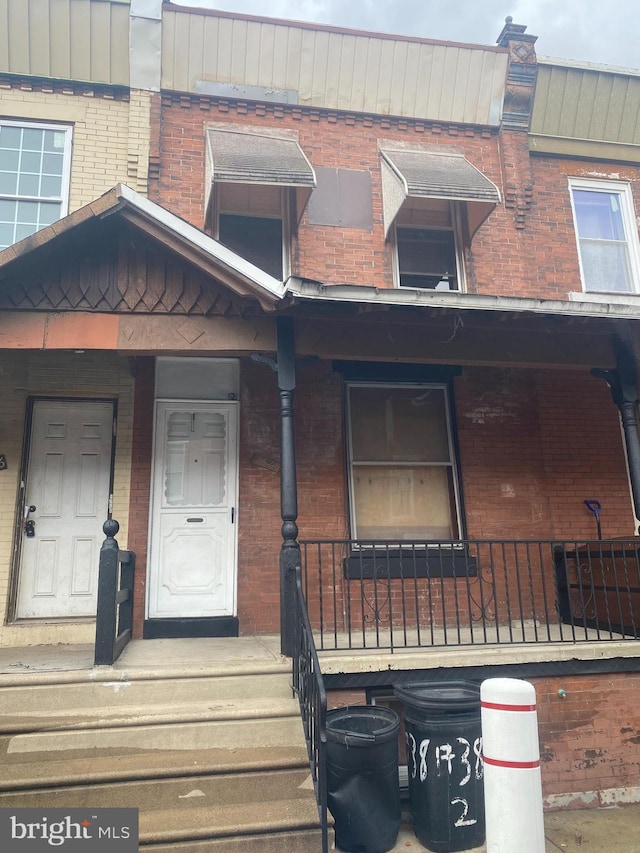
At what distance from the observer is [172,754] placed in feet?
12.5

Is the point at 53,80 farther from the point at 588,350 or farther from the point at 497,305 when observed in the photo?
the point at 588,350

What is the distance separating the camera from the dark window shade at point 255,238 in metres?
6.94

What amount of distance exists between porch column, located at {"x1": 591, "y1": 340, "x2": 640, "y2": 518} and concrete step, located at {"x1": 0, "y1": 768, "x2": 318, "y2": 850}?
408 cm

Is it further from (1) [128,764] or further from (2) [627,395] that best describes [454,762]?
(2) [627,395]

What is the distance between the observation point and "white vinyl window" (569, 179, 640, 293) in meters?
7.76

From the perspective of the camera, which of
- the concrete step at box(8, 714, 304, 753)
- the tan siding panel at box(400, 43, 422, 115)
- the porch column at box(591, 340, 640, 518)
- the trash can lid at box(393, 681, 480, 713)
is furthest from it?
the tan siding panel at box(400, 43, 422, 115)

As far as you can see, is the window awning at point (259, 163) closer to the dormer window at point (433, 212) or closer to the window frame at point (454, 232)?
the dormer window at point (433, 212)

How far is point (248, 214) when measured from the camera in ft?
23.2

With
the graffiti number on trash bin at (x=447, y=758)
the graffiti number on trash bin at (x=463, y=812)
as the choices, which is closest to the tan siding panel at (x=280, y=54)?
the graffiti number on trash bin at (x=447, y=758)

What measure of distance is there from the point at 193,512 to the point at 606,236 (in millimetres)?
6292

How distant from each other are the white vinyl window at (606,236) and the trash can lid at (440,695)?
5346mm

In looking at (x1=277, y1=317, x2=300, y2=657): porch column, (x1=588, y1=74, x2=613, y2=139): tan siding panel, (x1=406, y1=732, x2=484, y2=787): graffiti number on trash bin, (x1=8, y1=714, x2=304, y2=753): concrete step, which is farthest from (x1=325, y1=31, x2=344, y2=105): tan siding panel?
(x1=406, y1=732, x2=484, y2=787): graffiti number on trash bin

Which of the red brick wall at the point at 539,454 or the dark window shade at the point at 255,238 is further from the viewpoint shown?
the dark window shade at the point at 255,238

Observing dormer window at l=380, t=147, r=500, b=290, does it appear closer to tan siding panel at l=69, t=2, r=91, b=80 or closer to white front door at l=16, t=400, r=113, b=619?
tan siding panel at l=69, t=2, r=91, b=80
